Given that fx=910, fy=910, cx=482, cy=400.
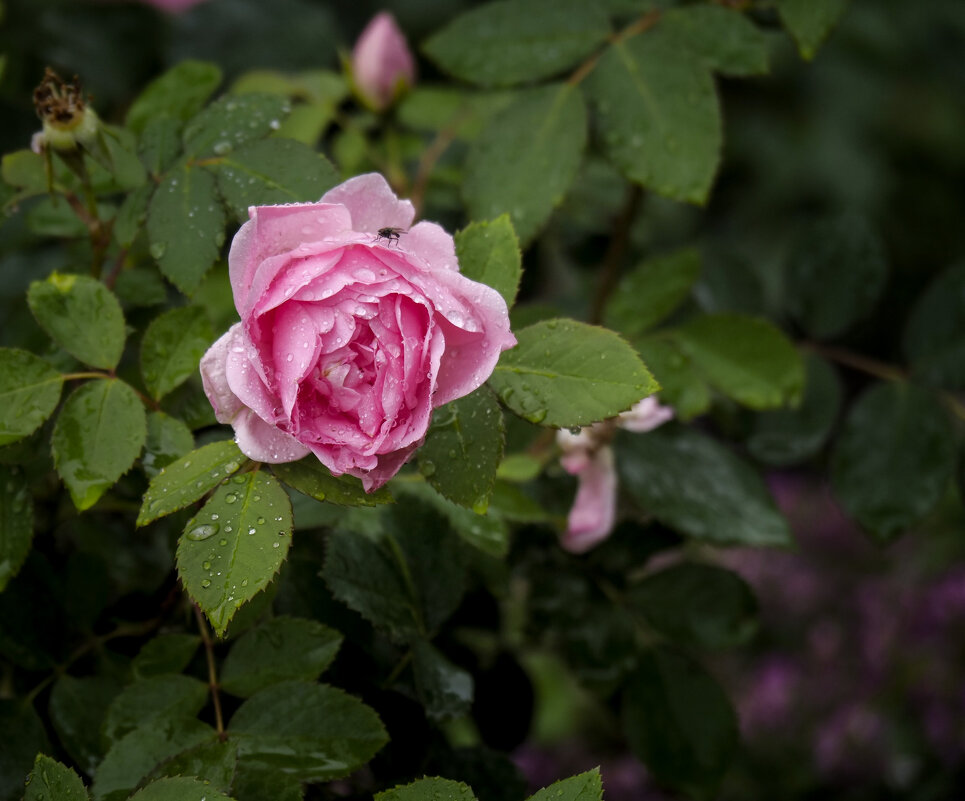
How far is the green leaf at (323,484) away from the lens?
20.7 inches

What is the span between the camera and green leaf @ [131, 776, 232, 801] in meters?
0.50

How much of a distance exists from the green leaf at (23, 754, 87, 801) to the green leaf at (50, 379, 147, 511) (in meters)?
0.15

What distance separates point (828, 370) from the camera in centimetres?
112

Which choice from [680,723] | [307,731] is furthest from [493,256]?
[680,723]

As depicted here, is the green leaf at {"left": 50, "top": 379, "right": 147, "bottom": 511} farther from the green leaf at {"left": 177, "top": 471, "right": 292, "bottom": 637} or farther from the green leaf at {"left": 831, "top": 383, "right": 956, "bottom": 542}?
the green leaf at {"left": 831, "top": 383, "right": 956, "bottom": 542}

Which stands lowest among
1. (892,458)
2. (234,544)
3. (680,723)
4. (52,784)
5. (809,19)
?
(680,723)

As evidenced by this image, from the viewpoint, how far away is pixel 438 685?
0.68 m

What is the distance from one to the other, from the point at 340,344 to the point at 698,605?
22.6 inches

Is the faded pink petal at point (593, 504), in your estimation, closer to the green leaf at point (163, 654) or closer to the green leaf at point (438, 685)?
the green leaf at point (438, 685)

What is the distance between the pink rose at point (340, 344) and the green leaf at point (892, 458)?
0.63m

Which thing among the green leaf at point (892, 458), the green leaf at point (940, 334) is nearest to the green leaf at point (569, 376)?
the green leaf at point (892, 458)

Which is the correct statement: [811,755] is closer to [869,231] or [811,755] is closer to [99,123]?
[869,231]

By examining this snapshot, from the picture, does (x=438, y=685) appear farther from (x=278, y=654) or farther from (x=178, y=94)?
(x=178, y=94)

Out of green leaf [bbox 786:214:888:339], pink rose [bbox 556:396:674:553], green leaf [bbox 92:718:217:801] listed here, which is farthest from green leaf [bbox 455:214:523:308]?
green leaf [bbox 786:214:888:339]
